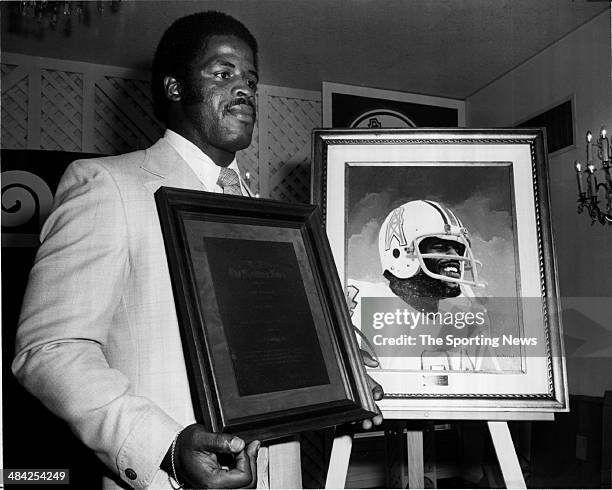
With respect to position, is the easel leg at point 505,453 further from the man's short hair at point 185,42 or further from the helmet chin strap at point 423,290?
the man's short hair at point 185,42

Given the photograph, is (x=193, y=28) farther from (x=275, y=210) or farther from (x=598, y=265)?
(x=598, y=265)

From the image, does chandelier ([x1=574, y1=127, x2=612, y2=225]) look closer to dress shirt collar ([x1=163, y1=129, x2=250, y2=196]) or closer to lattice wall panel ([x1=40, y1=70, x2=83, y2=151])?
dress shirt collar ([x1=163, y1=129, x2=250, y2=196])

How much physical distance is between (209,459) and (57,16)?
9.82 ft

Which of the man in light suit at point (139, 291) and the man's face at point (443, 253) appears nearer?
the man in light suit at point (139, 291)

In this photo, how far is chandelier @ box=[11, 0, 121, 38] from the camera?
3125 millimetres

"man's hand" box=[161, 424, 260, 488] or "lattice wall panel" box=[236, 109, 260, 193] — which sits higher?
"lattice wall panel" box=[236, 109, 260, 193]

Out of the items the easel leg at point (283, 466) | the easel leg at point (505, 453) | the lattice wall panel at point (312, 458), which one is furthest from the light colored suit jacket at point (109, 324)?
the lattice wall panel at point (312, 458)

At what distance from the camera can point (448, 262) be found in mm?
1485

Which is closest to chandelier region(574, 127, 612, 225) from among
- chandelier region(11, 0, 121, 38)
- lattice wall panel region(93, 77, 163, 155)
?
chandelier region(11, 0, 121, 38)

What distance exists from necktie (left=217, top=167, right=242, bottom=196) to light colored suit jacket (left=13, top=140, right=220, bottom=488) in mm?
143

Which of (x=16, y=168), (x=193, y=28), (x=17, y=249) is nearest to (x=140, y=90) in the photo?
(x=16, y=168)

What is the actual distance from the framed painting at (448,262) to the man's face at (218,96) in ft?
1.25

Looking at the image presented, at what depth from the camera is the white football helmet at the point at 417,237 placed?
149 cm

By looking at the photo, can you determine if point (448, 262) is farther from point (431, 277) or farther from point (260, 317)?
point (260, 317)
